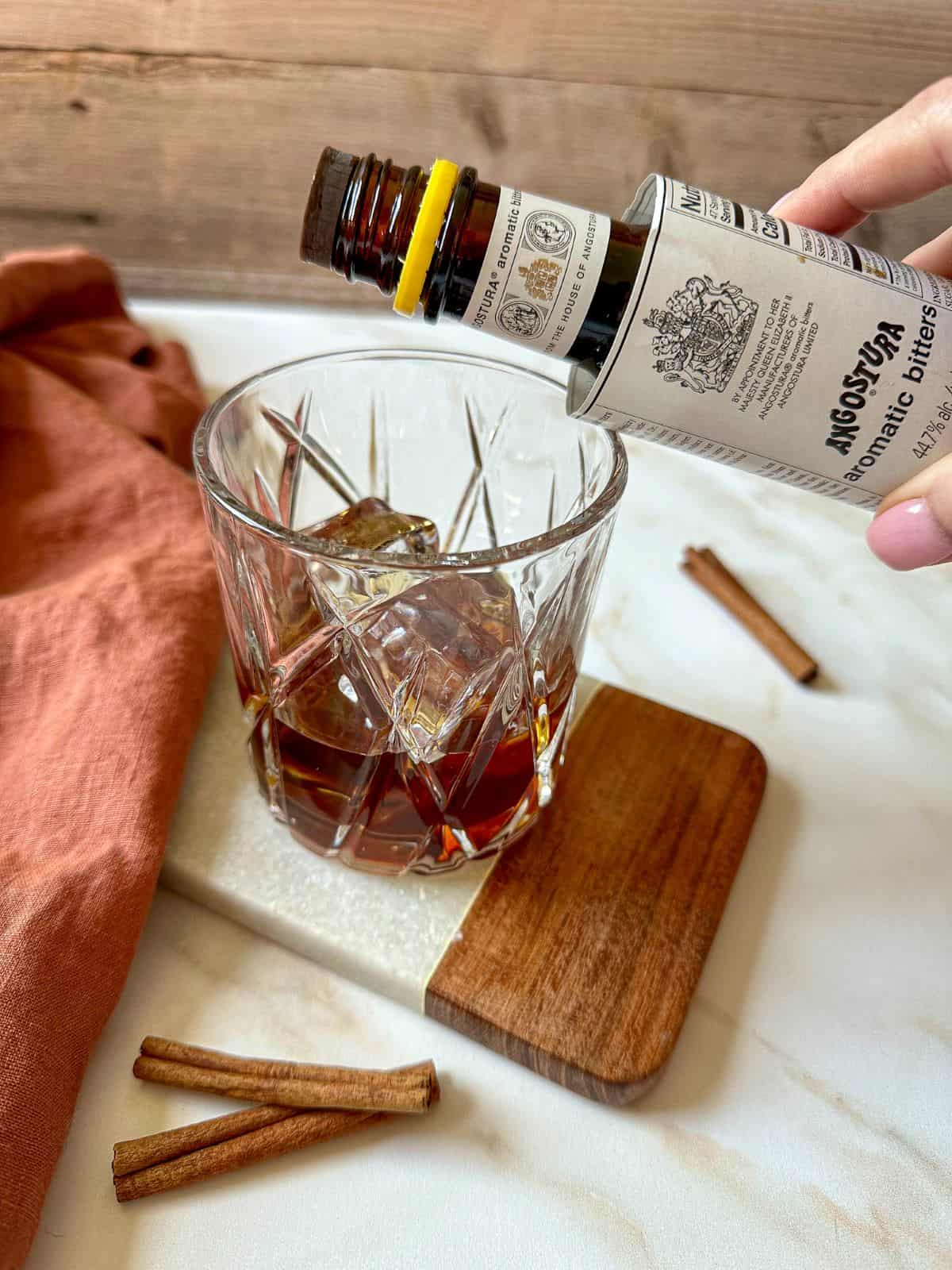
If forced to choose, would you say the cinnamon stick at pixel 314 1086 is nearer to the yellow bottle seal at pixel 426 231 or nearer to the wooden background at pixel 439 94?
the yellow bottle seal at pixel 426 231

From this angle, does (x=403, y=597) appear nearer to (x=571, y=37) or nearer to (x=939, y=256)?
(x=939, y=256)

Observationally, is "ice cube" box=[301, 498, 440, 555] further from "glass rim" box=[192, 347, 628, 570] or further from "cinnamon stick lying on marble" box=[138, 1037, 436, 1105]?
"cinnamon stick lying on marble" box=[138, 1037, 436, 1105]

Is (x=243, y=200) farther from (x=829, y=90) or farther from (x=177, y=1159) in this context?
(x=177, y=1159)

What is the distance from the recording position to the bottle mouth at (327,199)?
473 mm

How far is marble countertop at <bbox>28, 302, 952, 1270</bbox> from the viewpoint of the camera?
47cm

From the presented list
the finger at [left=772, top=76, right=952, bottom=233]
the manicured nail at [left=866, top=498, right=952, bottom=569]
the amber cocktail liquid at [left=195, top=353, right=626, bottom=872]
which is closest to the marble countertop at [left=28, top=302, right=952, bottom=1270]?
the amber cocktail liquid at [left=195, top=353, right=626, bottom=872]

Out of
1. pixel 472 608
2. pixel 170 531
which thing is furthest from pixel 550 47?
pixel 472 608

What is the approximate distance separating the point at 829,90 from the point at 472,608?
2.97ft

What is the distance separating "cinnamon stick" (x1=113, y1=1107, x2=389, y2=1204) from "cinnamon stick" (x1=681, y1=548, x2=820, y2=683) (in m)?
0.45

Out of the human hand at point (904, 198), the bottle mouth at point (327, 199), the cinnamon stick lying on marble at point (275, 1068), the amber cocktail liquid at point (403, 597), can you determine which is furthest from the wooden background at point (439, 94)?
the cinnamon stick lying on marble at point (275, 1068)

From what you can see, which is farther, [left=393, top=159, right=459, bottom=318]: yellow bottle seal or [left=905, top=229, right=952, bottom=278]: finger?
[left=905, top=229, right=952, bottom=278]: finger

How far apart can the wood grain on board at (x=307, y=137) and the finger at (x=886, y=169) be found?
1.80ft

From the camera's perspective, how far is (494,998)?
540 millimetres

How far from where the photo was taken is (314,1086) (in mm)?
510
